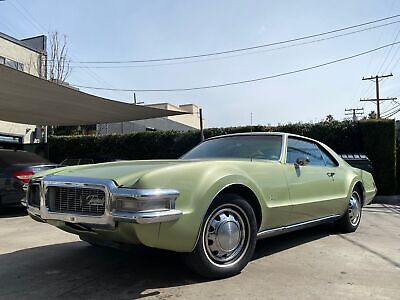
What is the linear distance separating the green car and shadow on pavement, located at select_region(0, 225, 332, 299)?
0.35 m

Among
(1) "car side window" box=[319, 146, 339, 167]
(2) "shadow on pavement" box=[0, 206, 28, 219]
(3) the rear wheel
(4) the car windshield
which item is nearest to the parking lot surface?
(3) the rear wheel

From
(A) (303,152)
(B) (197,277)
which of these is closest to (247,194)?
(B) (197,277)

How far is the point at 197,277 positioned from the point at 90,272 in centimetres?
107

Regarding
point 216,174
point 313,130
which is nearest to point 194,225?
point 216,174

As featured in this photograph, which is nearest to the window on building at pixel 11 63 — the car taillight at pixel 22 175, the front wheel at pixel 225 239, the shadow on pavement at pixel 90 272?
the car taillight at pixel 22 175

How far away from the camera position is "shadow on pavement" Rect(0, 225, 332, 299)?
355 cm

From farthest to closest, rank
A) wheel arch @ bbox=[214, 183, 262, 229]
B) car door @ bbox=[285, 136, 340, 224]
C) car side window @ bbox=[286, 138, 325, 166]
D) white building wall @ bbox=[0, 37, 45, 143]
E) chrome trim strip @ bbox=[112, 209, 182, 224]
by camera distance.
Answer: white building wall @ bbox=[0, 37, 45, 143]
car side window @ bbox=[286, 138, 325, 166]
car door @ bbox=[285, 136, 340, 224]
wheel arch @ bbox=[214, 183, 262, 229]
chrome trim strip @ bbox=[112, 209, 182, 224]

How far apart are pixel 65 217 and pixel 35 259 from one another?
4.66 ft

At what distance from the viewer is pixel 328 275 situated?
158 inches

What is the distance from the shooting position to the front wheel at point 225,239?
3712 millimetres

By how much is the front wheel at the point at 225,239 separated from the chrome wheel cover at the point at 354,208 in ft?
8.77

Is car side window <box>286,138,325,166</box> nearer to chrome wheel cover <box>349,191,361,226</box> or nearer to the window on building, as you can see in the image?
chrome wheel cover <box>349,191,361,226</box>

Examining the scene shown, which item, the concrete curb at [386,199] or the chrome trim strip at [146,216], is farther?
the concrete curb at [386,199]

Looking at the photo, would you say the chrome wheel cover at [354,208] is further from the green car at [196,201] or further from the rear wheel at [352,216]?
the green car at [196,201]
